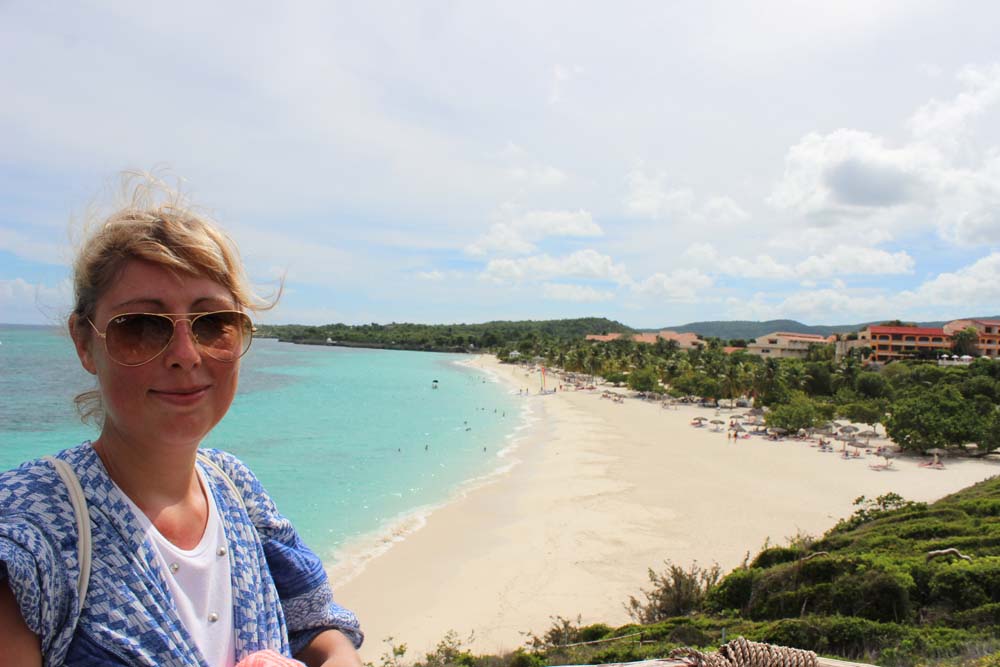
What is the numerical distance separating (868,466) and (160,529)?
31230mm

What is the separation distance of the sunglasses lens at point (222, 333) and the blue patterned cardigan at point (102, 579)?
313 millimetres

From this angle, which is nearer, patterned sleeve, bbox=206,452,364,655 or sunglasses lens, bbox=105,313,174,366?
sunglasses lens, bbox=105,313,174,366

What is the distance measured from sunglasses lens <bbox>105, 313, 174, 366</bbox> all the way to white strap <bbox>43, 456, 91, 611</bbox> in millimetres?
261

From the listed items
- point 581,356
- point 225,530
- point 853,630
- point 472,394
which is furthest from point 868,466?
point 581,356

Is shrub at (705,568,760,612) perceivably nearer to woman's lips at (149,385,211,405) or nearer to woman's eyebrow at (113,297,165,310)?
woman's lips at (149,385,211,405)

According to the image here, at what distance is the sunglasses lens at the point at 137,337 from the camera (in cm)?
129

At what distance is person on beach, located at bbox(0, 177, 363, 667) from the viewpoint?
1.02m

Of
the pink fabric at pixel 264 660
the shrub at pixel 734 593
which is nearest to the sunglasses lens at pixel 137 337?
the pink fabric at pixel 264 660

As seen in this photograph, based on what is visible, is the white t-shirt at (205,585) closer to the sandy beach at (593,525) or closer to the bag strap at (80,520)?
the bag strap at (80,520)

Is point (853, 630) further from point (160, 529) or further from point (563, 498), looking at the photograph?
point (563, 498)

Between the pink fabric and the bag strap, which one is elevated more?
the bag strap

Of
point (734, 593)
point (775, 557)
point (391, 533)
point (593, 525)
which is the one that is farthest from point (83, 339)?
point (593, 525)

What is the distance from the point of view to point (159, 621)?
3.77ft

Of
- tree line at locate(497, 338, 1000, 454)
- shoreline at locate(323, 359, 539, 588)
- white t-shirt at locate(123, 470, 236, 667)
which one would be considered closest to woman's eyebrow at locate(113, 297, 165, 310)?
white t-shirt at locate(123, 470, 236, 667)
